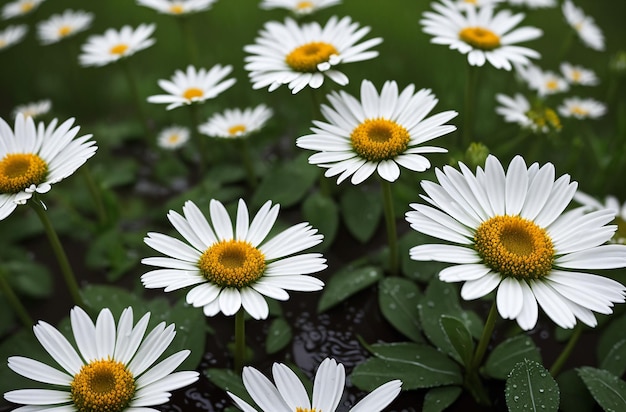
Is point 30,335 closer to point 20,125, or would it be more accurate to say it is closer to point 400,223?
point 20,125

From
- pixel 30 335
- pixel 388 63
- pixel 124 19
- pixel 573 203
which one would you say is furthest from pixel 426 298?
pixel 124 19

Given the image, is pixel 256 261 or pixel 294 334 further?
pixel 294 334

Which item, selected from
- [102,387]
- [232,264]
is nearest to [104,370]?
[102,387]

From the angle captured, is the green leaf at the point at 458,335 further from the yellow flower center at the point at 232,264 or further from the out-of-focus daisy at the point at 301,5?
the out-of-focus daisy at the point at 301,5

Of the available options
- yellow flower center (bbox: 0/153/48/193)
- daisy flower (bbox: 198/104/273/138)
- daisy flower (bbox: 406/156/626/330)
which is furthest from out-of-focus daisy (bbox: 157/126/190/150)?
daisy flower (bbox: 406/156/626/330)

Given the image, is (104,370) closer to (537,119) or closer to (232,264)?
(232,264)

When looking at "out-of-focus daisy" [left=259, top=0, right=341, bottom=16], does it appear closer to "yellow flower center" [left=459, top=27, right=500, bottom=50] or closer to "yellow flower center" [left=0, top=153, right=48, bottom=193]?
"yellow flower center" [left=459, top=27, right=500, bottom=50]
